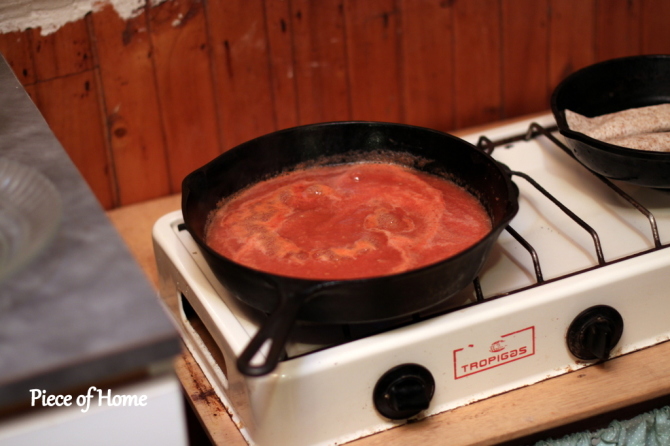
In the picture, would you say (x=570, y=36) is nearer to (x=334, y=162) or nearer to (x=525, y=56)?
(x=525, y=56)

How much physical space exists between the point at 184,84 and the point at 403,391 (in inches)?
33.3

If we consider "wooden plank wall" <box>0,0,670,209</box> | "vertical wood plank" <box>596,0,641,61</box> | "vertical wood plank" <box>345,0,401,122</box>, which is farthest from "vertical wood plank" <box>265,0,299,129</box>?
"vertical wood plank" <box>596,0,641,61</box>

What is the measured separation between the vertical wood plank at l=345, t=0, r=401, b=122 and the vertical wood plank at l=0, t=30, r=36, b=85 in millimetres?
638

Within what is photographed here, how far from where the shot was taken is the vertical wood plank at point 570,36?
1.72 m

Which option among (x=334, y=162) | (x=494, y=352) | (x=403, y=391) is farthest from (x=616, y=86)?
(x=403, y=391)

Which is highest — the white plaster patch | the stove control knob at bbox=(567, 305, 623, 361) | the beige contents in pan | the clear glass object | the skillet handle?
the white plaster patch

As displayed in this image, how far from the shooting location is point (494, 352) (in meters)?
1.03

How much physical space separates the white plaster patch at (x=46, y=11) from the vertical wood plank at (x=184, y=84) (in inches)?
3.4

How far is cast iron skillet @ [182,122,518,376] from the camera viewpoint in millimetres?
845

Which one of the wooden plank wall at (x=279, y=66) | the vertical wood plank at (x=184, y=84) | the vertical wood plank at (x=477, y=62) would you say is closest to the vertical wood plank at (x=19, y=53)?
the wooden plank wall at (x=279, y=66)

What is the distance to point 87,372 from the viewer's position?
550mm

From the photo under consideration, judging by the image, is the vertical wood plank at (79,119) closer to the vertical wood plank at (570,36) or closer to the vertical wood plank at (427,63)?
the vertical wood plank at (427,63)

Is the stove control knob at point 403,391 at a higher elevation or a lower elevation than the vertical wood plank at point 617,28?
lower

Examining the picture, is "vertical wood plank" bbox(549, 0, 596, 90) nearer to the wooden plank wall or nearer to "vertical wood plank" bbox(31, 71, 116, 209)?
the wooden plank wall
